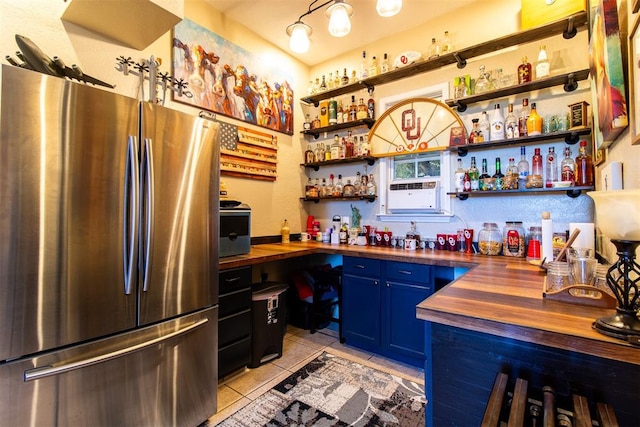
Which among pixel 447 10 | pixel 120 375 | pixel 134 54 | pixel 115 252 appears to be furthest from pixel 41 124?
pixel 447 10

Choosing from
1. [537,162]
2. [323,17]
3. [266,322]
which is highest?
[323,17]

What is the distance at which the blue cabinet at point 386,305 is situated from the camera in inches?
91.4

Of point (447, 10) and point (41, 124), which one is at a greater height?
point (447, 10)

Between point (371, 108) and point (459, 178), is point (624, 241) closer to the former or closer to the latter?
point (459, 178)

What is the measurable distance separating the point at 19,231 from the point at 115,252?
0.33 metres

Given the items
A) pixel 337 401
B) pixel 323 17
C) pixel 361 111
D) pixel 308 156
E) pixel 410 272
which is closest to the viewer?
pixel 337 401

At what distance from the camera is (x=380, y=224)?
3.20m

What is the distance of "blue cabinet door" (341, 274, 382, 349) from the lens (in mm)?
2539

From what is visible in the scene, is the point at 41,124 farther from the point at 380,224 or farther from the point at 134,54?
the point at 380,224

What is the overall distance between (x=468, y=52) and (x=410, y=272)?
6.49 feet

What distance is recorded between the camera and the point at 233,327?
215 centimetres

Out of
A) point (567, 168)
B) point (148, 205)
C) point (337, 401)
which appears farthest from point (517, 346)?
point (567, 168)

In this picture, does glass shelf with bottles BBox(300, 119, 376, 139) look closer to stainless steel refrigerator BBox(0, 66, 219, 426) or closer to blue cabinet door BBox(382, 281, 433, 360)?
blue cabinet door BBox(382, 281, 433, 360)

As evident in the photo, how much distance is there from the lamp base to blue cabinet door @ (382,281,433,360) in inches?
58.4
